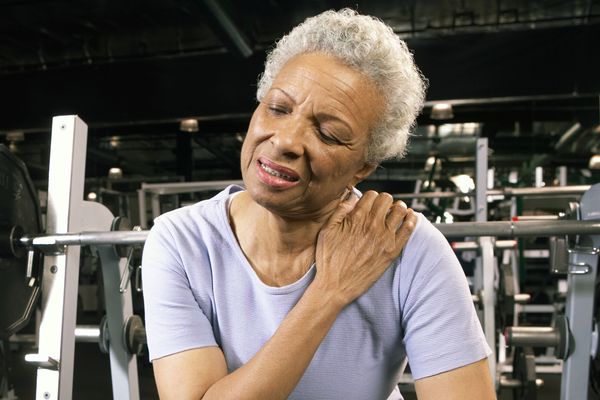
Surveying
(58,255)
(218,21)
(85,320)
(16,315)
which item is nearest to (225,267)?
(58,255)

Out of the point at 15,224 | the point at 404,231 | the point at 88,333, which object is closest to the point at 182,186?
the point at 88,333

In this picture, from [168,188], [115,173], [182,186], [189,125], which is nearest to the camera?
[182,186]

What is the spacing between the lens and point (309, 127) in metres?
0.94

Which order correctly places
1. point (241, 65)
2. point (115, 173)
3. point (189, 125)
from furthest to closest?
point (115, 173) → point (189, 125) → point (241, 65)

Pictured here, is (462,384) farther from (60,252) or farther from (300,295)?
(60,252)

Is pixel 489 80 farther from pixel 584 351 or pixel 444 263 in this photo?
pixel 444 263

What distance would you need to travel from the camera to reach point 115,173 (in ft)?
24.7

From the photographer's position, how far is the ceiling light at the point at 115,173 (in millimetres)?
7473

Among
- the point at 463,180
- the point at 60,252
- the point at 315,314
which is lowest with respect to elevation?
the point at 315,314

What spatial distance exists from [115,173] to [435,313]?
23.4 feet

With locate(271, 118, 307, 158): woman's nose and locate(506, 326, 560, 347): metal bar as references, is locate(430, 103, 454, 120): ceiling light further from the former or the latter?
locate(271, 118, 307, 158): woman's nose

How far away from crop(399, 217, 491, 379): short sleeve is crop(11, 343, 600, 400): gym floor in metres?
2.97

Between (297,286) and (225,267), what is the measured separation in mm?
→ 146

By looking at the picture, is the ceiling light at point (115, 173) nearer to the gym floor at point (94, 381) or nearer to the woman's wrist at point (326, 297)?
the gym floor at point (94, 381)
